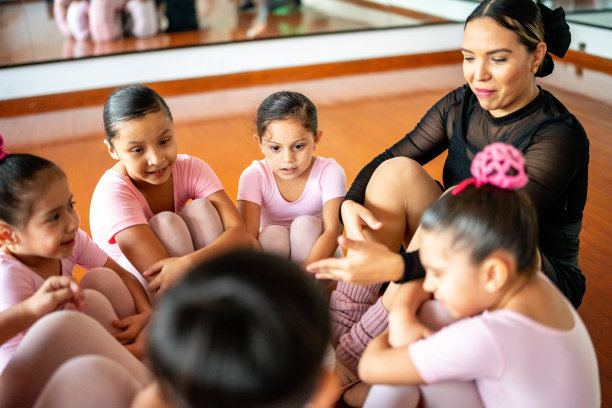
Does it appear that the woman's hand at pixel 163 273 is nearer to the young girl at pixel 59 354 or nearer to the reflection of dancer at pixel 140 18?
the young girl at pixel 59 354

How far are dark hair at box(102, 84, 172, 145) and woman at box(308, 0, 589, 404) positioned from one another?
0.62 metres

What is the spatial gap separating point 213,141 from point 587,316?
2203 millimetres

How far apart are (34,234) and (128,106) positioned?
0.47 m

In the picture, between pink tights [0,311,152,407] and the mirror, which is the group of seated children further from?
pink tights [0,311,152,407]

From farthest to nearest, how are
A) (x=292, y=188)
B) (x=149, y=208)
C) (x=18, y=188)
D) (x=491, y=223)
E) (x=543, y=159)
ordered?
(x=292, y=188) → (x=149, y=208) → (x=543, y=159) → (x=18, y=188) → (x=491, y=223)

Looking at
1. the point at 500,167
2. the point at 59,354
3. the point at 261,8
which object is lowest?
the point at 59,354

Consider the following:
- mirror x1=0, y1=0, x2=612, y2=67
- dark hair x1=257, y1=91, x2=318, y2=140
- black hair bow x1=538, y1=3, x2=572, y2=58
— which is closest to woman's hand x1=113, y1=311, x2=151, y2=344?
dark hair x1=257, y1=91, x2=318, y2=140

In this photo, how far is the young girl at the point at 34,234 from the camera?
4.19ft

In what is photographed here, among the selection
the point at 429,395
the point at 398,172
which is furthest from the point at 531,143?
the point at 429,395

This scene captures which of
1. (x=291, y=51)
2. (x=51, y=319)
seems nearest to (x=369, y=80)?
(x=291, y=51)

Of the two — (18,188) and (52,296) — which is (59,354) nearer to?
(52,296)

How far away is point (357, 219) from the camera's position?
1.58 metres

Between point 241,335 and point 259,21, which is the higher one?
point 241,335

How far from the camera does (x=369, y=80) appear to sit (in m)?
4.48
